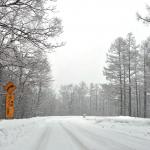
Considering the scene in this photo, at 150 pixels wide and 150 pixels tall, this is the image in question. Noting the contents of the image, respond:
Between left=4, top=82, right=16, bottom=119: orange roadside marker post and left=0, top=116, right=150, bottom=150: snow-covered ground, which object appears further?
left=4, top=82, right=16, bottom=119: orange roadside marker post

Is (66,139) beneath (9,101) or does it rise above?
beneath

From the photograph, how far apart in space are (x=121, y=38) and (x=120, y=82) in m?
7.14

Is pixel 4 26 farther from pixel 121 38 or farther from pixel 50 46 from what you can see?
pixel 121 38

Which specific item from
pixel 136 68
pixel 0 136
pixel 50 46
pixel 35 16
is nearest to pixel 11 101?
pixel 0 136

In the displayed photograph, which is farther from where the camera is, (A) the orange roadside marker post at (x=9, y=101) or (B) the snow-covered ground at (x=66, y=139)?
(A) the orange roadside marker post at (x=9, y=101)

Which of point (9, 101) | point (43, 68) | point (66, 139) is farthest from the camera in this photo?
point (43, 68)

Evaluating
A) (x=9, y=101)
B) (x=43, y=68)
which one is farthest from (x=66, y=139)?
(x=43, y=68)

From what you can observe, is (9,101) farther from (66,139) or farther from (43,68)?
(43,68)

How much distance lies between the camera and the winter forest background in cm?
1112

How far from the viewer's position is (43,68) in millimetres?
22219

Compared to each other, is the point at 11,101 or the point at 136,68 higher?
the point at 136,68

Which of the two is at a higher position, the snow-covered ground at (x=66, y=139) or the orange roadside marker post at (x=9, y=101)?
the orange roadside marker post at (x=9, y=101)

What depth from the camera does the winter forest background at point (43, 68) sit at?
11.1 meters

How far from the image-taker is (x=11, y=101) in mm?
10148
